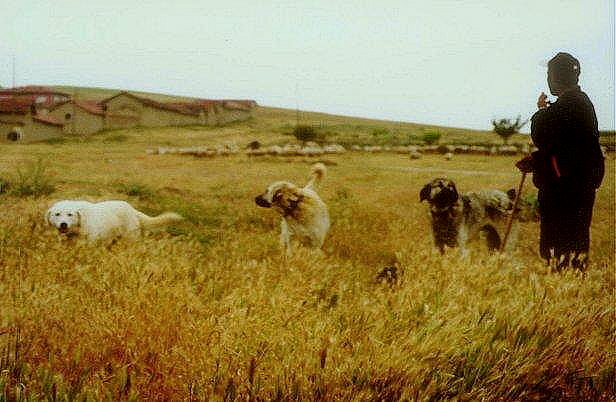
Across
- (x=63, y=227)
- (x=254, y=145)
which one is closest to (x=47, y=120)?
(x=63, y=227)

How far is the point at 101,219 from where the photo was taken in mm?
5348

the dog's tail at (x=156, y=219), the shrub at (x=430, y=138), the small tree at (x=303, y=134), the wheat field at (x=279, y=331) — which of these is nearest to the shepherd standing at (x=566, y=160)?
the wheat field at (x=279, y=331)

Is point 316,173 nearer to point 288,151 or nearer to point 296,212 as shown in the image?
point 296,212

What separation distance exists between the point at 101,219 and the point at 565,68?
4.70 m

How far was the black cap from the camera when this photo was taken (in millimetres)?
4336

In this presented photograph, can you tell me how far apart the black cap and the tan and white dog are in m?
2.93

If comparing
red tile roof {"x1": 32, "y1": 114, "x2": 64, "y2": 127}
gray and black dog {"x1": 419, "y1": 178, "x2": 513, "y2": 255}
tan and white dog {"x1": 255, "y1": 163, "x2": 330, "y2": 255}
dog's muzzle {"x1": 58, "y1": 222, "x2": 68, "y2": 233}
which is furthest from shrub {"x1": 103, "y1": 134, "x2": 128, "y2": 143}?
gray and black dog {"x1": 419, "y1": 178, "x2": 513, "y2": 255}

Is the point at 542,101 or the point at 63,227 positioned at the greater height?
the point at 542,101

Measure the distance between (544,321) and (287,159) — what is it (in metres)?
7.78

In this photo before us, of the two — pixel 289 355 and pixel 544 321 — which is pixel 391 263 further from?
pixel 289 355

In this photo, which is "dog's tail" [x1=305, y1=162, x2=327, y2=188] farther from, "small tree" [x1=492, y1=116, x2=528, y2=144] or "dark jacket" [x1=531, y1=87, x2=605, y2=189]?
"small tree" [x1=492, y1=116, x2=528, y2=144]

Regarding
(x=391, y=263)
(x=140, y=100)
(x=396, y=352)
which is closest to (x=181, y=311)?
(x=396, y=352)

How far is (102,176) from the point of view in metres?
5.96

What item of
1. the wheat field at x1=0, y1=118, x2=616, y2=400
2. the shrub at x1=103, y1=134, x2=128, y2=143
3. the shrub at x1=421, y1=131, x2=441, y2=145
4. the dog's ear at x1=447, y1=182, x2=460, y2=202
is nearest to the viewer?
the wheat field at x1=0, y1=118, x2=616, y2=400
